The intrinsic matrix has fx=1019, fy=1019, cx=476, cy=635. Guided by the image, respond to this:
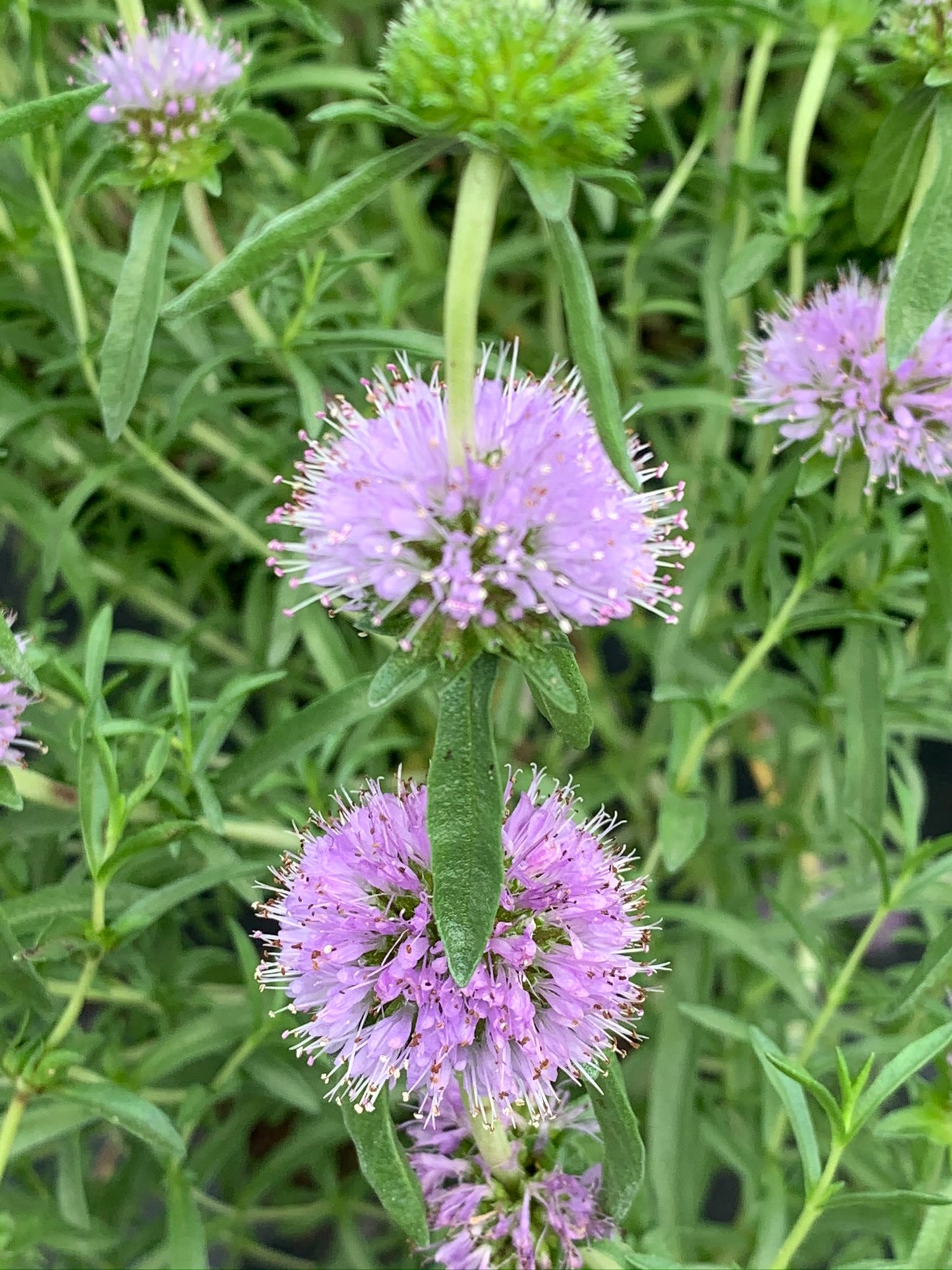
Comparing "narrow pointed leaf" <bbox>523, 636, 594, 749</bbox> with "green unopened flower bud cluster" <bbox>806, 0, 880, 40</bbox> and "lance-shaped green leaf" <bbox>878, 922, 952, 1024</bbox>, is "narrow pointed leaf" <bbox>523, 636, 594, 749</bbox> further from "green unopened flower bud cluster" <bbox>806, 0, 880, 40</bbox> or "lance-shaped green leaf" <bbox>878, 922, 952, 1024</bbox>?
"green unopened flower bud cluster" <bbox>806, 0, 880, 40</bbox>

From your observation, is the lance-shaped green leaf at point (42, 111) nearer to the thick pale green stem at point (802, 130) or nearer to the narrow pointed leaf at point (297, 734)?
the narrow pointed leaf at point (297, 734)

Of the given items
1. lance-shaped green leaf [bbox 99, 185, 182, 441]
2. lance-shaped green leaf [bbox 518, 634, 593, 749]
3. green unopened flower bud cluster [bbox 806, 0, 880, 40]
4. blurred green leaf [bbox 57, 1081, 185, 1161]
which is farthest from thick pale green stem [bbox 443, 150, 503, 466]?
green unopened flower bud cluster [bbox 806, 0, 880, 40]

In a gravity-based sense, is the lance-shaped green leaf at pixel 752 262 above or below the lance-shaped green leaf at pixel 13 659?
above

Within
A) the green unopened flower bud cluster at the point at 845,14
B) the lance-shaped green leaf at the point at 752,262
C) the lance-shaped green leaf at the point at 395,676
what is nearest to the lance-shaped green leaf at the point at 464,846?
the lance-shaped green leaf at the point at 395,676

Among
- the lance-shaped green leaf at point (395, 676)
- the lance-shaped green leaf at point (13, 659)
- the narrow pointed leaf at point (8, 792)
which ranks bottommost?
the narrow pointed leaf at point (8, 792)

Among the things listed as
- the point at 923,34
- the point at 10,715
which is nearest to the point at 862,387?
the point at 923,34

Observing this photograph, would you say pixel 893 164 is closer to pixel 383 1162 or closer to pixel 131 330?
pixel 131 330
